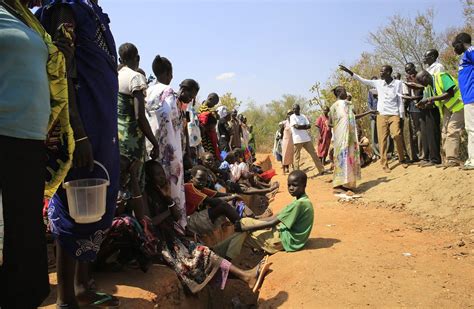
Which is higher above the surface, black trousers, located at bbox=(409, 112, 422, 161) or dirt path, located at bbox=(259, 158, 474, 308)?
black trousers, located at bbox=(409, 112, 422, 161)

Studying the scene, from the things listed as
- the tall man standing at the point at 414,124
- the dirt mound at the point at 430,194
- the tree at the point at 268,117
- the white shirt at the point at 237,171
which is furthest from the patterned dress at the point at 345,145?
the tree at the point at 268,117

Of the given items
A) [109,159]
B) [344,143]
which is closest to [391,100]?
[344,143]

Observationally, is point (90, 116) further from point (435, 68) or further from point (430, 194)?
point (435, 68)

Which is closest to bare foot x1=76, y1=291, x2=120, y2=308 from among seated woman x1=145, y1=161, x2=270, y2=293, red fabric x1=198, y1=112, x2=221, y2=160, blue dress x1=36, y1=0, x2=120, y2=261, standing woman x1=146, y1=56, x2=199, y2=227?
blue dress x1=36, y1=0, x2=120, y2=261

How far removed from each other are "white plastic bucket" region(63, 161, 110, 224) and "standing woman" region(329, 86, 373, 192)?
6.62m

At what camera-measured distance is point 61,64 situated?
6.93ft

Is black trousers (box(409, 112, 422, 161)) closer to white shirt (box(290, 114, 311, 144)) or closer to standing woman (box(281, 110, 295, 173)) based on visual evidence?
white shirt (box(290, 114, 311, 144))

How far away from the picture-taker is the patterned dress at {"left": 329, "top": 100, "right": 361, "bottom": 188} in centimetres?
838

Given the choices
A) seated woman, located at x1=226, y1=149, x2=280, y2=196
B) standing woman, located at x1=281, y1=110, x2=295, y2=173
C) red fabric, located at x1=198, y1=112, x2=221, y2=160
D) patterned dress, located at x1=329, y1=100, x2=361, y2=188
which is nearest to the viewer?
red fabric, located at x1=198, y1=112, x2=221, y2=160

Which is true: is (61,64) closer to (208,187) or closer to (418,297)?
(418,297)

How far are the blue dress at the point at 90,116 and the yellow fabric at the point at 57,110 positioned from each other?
0.54 ft

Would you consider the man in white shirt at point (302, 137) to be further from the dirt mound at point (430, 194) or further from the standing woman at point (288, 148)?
the dirt mound at point (430, 194)

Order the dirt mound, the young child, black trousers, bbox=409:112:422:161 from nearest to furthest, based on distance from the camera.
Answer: the young child, the dirt mound, black trousers, bbox=409:112:422:161

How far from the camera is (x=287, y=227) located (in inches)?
197
